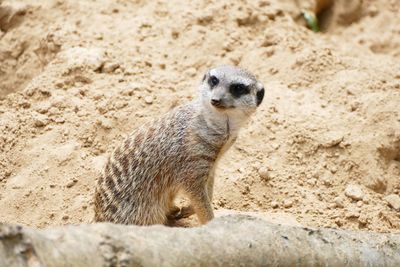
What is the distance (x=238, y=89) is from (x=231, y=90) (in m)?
0.04

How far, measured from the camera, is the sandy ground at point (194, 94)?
286 cm

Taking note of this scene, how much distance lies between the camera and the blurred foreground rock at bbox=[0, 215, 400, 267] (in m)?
1.50

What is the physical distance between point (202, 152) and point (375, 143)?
38.9 inches

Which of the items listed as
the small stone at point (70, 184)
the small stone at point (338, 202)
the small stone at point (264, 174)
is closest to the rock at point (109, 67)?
the small stone at point (70, 184)

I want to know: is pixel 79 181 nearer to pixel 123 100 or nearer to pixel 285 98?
pixel 123 100

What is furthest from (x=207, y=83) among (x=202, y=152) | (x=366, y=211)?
(x=366, y=211)

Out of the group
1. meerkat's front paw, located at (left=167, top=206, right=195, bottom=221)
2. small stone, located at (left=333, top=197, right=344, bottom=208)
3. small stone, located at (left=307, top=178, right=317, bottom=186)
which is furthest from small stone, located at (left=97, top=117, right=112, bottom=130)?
small stone, located at (left=333, top=197, right=344, bottom=208)

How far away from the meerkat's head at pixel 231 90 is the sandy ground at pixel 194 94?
452 mm

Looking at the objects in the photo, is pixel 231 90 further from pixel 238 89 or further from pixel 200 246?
pixel 200 246

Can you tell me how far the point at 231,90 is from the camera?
257 cm

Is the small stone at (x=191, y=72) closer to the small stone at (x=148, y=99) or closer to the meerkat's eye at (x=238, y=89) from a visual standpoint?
the small stone at (x=148, y=99)

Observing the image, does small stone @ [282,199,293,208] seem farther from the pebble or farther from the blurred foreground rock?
the pebble

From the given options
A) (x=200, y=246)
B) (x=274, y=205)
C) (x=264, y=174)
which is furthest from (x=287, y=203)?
(x=200, y=246)

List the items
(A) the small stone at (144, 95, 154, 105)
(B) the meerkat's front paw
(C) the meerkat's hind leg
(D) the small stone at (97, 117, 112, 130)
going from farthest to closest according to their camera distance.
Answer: (A) the small stone at (144, 95, 154, 105) < (D) the small stone at (97, 117, 112, 130) < (B) the meerkat's front paw < (C) the meerkat's hind leg
